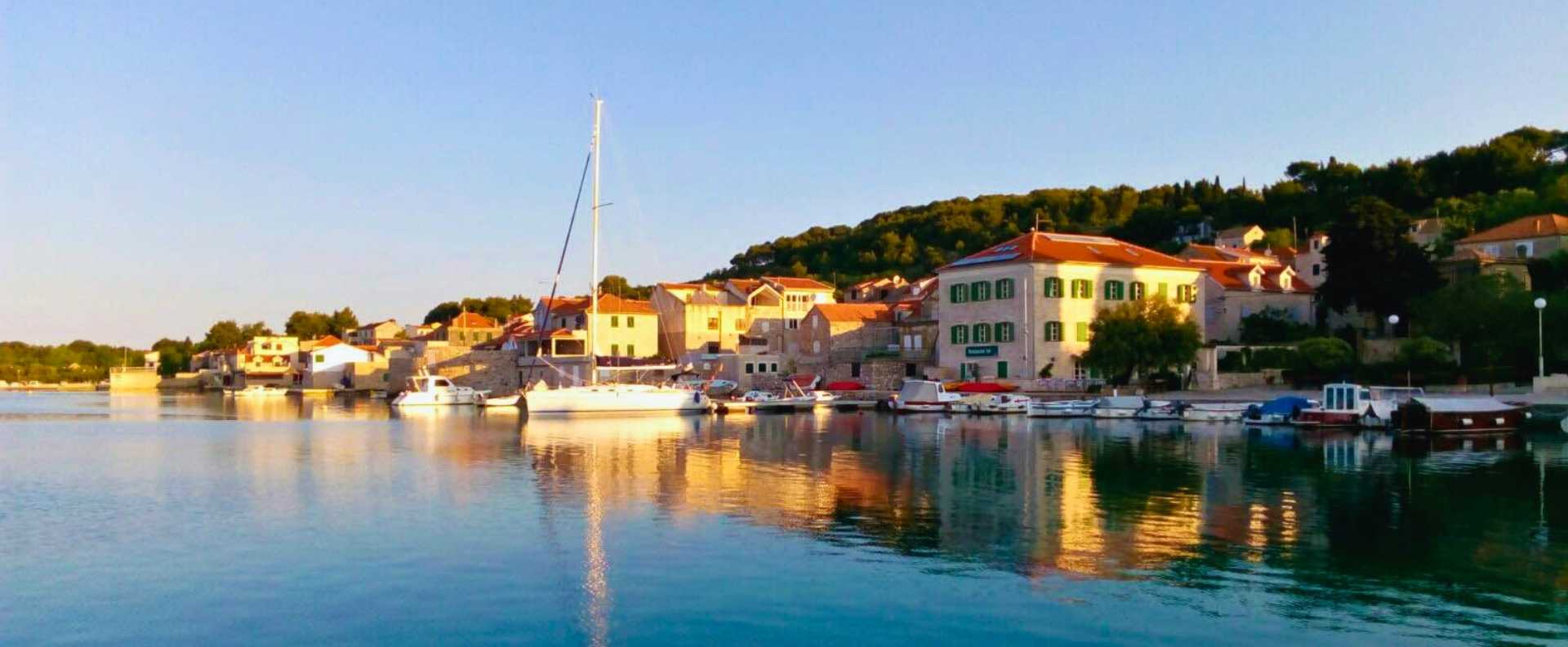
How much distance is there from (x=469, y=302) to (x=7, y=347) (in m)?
75.3

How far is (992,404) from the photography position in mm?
52375

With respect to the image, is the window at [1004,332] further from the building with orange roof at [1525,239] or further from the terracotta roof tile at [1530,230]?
the terracotta roof tile at [1530,230]

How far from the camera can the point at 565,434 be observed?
4075cm

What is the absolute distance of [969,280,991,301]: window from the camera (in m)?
59.6

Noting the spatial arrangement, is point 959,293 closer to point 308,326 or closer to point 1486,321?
point 1486,321

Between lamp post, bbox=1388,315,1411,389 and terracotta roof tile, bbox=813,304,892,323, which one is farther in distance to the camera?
terracotta roof tile, bbox=813,304,892,323

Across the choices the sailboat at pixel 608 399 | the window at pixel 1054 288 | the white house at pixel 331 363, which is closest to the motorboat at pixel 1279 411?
the window at pixel 1054 288

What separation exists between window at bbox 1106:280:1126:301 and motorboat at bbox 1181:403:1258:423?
1317 centimetres

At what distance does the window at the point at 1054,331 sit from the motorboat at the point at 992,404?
14.2 ft

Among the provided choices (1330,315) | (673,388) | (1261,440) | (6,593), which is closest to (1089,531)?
(6,593)

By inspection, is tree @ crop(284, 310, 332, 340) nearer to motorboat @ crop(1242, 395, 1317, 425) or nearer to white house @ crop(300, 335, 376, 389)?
white house @ crop(300, 335, 376, 389)

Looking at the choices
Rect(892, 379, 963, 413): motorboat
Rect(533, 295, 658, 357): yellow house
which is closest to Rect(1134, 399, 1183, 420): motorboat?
Rect(892, 379, 963, 413): motorboat

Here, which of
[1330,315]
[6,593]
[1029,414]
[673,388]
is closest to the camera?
[6,593]

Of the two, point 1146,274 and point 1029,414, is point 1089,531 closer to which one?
point 1029,414
